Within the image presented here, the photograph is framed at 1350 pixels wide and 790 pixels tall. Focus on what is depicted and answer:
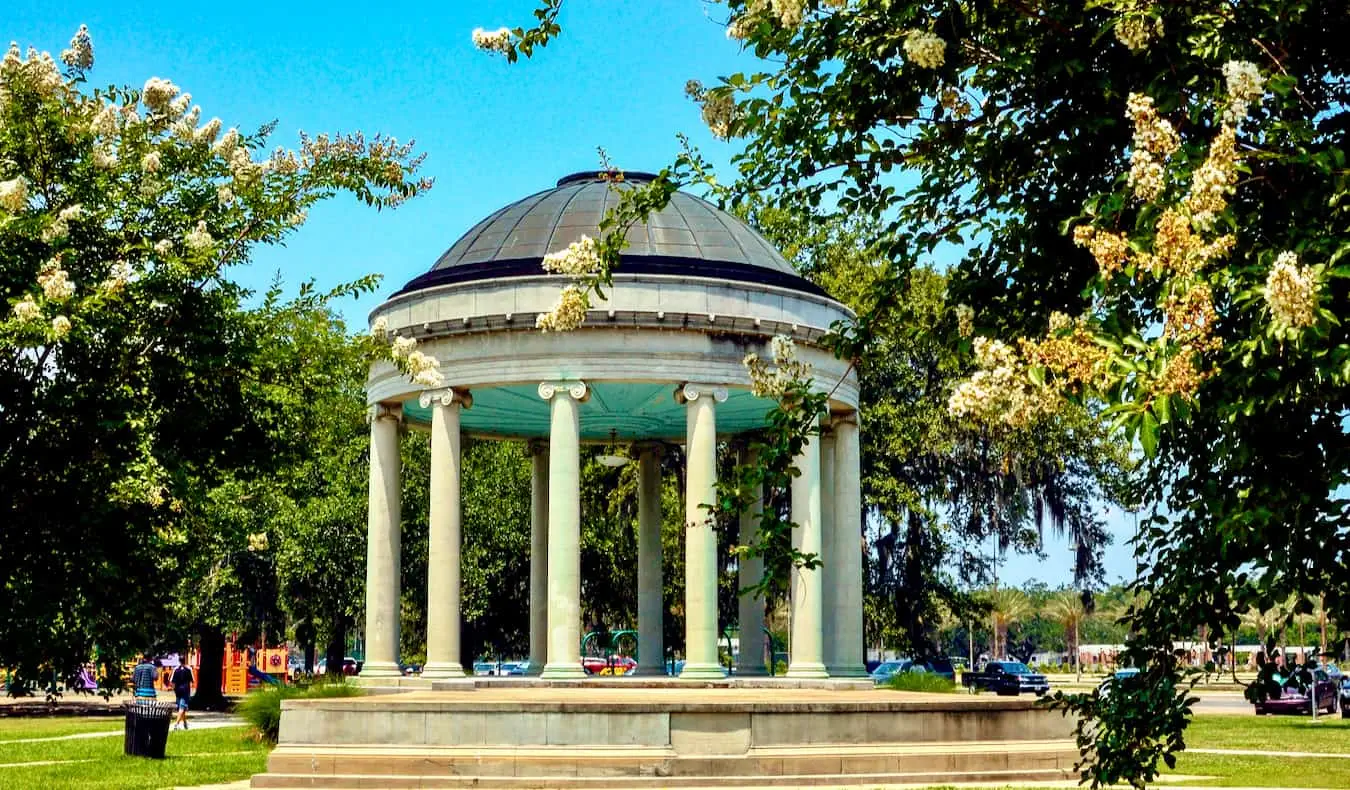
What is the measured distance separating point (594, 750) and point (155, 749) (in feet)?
38.5

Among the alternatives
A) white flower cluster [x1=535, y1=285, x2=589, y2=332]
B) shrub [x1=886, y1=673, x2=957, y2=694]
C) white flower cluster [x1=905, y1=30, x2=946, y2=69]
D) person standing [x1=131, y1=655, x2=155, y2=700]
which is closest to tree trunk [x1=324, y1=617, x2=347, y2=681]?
person standing [x1=131, y1=655, x2=155, y2=700]

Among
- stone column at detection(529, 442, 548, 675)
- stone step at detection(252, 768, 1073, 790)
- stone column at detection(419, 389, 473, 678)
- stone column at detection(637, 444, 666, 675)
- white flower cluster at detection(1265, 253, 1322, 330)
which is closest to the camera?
white flower cluster at detection(1265, 253, 1322, 330)

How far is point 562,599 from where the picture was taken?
3322 centimetres

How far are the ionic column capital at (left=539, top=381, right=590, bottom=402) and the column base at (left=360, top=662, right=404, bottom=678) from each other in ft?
25.1

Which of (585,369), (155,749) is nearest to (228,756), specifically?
(155,749)

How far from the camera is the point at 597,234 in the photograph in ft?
121

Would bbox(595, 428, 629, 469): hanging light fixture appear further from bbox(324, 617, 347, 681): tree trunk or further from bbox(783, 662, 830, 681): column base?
bbox(324, 617, 347, 681): tree trunk

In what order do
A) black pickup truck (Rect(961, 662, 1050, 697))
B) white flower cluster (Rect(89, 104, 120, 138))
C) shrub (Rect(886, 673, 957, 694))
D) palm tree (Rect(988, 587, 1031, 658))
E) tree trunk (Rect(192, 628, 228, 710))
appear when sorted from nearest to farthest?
white flower cluster (Rect(89, 104, 120, 138))
shrub (Rect(886, 673, 957, 694))
tree trunk (Rect(192, 628, 228, 710))
black pickup truck (Rect(961, 662, 1050, 697))
palm tree (Rect(988, 587, 1031, 658))

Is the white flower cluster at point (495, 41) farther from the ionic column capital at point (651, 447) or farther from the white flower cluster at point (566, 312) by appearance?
the ionic column capital at point (651, 447)

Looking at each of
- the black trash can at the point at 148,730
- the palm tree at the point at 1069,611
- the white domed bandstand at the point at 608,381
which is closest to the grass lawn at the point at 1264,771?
the white domed bandstand at the point at 608,381

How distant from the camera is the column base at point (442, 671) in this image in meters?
33.9

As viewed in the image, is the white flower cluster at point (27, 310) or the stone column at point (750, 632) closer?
the white flower cluster at point (27, 310)

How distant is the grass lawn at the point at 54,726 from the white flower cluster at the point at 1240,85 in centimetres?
3512

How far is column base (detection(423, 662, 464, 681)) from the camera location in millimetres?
33938
